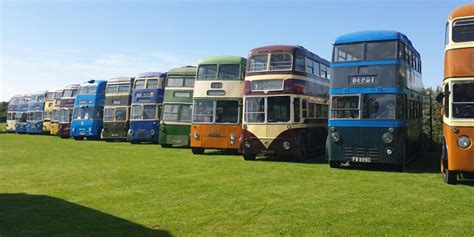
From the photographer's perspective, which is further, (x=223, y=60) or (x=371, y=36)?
(x=223, y=60)

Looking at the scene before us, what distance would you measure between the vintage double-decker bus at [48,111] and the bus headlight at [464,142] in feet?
123

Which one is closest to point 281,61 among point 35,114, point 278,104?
point 278,104

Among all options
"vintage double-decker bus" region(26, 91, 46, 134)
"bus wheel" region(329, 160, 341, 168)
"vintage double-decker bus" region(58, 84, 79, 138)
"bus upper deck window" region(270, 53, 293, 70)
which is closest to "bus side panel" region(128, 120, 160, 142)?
"vintage double-decker bus" region(58, 84, 79, 138)

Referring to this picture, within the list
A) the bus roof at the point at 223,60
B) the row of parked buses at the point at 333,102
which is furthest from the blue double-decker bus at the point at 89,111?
the bus roof at the point at 223,60

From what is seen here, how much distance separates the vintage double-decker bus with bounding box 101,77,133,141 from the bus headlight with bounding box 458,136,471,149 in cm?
2286

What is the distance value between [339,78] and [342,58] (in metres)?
0.68

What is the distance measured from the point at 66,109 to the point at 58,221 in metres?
31.3

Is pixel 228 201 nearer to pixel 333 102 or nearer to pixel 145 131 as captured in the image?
pixel 333 102

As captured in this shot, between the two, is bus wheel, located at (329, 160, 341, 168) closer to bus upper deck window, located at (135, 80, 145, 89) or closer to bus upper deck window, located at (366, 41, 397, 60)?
bus upper deck window, located at (366, 41, 397, 60)

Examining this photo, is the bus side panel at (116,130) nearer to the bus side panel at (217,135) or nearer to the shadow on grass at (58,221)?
the bus side panel at (217,135)

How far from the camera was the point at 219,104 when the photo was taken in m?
20.5

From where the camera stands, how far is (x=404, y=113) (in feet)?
50.8

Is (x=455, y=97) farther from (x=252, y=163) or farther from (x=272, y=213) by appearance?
(x=252, y=163)

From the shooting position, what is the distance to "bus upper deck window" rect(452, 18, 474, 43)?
1174cm
